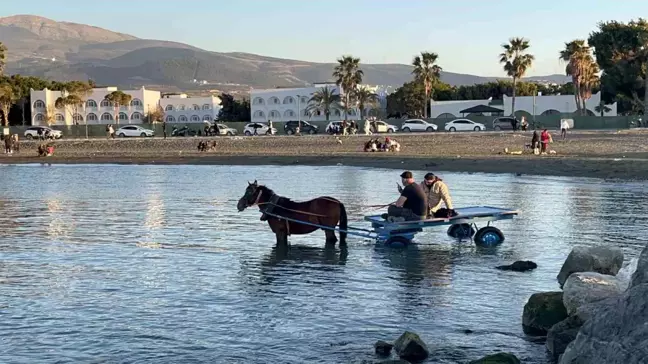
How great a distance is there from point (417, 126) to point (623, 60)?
2469 centimetres

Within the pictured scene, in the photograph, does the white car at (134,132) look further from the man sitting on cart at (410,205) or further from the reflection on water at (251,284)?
the man sitting on cart at (410,205)

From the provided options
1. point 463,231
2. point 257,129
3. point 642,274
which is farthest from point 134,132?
point 642,274

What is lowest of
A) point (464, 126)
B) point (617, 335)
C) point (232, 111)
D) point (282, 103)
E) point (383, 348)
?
point (383, 348)

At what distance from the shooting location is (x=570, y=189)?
31938mm

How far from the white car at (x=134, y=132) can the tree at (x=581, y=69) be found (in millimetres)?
44338

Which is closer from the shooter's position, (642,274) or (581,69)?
(642,274)

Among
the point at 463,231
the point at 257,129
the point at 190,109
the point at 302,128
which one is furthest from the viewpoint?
the point at 190,109

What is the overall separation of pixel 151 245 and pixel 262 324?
7.55 meters

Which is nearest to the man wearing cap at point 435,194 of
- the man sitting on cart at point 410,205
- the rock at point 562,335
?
the man sitting on cart at point 410,205

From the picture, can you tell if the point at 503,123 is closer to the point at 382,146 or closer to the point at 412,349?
the point at 382,146

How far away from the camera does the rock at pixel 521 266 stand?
14.6 m

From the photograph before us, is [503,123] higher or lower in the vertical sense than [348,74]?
lower

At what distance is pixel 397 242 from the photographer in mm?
16891

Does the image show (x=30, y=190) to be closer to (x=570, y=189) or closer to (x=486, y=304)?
(x=570, y=189)
